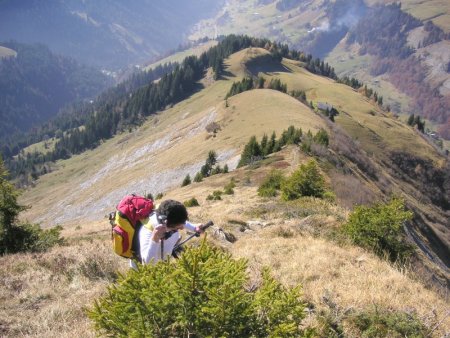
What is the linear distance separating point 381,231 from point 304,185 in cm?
1045

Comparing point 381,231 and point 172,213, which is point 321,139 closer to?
point 381,231

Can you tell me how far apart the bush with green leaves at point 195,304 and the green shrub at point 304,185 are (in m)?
19.1

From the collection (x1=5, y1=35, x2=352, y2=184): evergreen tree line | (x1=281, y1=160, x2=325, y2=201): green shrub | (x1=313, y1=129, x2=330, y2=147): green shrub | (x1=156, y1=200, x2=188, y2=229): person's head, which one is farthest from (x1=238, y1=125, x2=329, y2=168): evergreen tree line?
(x1=5, y1=35, x2=352, y2=184): evergreen tree line

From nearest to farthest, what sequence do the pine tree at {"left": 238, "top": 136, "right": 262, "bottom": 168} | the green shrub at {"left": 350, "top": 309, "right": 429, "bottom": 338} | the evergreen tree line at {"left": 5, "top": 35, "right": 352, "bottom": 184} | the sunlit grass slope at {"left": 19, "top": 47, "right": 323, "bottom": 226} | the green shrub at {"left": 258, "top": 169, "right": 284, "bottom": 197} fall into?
the green shrub at {"left": 350, "top": 309, "right": 429, "bottom": 338}, the green shrub at {"left": 258, "top": 169, "right": 284, "bottom": 197}, the pine tree at {"left": 238, "top": 136, "right": 262, "bottom": 168}, the sunlit grass slope at {"left": 19, "top": 47, "right": 323, "bottom": 226}, the evergreen tree line at {"left": 5, "top": 35, "right": 352, "bottom": 184}

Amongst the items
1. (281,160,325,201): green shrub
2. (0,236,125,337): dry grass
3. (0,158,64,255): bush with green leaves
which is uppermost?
(0,236,125,337): dry grass

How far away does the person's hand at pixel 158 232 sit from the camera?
220 inches

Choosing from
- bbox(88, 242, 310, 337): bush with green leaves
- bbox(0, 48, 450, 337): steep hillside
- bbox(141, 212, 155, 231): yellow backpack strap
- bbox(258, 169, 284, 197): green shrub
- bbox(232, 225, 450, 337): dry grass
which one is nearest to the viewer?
bbox(88, 242, 310, 337): bush with green leaves

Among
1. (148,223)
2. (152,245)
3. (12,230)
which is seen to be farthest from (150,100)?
(152,245)

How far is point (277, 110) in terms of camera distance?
73688mm

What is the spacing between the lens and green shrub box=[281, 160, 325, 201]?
23047 millimetres

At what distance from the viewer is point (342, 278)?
8781mm

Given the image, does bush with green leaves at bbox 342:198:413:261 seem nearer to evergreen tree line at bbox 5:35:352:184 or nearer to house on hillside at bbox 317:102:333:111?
house on hillside at bbox 317:102:333:111

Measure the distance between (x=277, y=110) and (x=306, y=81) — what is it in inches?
3148

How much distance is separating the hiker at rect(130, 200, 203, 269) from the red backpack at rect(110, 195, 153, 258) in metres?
0.16
